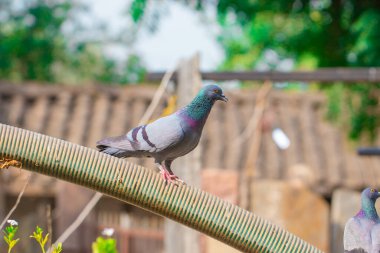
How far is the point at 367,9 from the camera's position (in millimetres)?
10406

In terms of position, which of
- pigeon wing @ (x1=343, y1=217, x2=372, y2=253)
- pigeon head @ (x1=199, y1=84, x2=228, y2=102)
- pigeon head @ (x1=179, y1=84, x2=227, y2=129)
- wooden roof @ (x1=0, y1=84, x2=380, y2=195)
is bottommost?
pigeon wing @ (x1=343, y1=217, x2=372, y2=253)

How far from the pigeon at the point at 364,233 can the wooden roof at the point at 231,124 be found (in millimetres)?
7229

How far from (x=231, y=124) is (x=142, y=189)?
9.04m

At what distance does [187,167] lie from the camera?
26.0ft

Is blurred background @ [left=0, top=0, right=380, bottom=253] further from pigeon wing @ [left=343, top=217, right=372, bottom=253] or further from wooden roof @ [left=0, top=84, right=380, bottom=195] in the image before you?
pigeon wing @ [left=343, top=217, right=372, bottom=253]

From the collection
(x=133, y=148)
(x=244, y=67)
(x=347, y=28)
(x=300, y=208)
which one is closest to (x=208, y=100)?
(x=133, y=148)

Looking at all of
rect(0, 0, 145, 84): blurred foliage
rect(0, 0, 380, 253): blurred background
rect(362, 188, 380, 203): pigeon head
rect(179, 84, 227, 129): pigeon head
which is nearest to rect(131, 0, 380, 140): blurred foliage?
rect(0, 0, 380, 253): blurred background

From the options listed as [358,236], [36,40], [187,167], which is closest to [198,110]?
[358,236]

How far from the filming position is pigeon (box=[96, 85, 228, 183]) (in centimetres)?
382

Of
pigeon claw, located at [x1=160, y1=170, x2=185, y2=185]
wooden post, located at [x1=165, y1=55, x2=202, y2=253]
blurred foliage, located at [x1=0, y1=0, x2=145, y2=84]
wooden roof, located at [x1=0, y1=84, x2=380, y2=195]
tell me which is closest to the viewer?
pigeon claw, located at [x1=160, y1=170, x2=185, y2=185]

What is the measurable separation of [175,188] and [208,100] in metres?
0.39

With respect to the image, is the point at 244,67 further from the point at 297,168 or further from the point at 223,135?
the point at 297,168

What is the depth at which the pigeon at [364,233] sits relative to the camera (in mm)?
3805

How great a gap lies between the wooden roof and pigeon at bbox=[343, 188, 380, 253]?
7229mm
